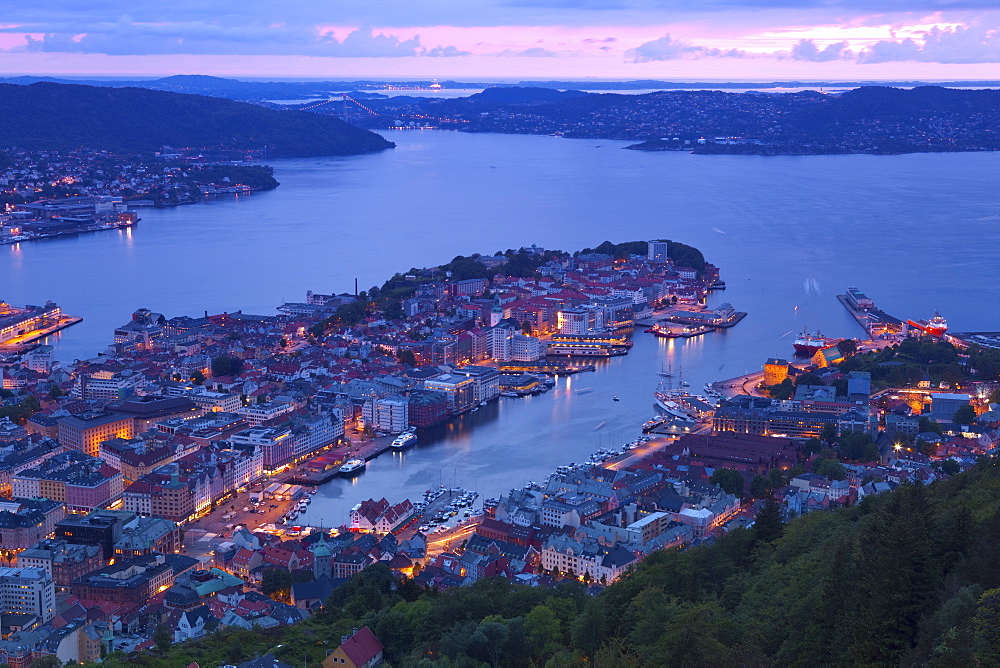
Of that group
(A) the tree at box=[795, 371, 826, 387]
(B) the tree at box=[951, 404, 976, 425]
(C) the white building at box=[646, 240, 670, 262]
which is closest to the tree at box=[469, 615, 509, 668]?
(B) the tree at box=[951, 404, 976, 425]

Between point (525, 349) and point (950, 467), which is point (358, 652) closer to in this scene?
point (950, 467)

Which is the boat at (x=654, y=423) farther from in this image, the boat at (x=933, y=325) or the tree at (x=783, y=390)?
the boat at (x=933, y=325)

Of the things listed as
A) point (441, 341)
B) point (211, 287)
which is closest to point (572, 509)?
point (441, 341)

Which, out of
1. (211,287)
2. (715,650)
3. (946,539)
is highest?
(946,539)

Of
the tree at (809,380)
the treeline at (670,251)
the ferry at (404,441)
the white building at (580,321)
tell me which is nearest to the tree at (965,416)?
the tree at (809,380)

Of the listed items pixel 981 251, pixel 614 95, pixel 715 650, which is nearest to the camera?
pixel 715 650

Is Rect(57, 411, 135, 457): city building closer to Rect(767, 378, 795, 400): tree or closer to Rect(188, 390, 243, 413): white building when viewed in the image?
Rect(188, 390, 243, 413): white building

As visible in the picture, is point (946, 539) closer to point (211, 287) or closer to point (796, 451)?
point (796, 451)
